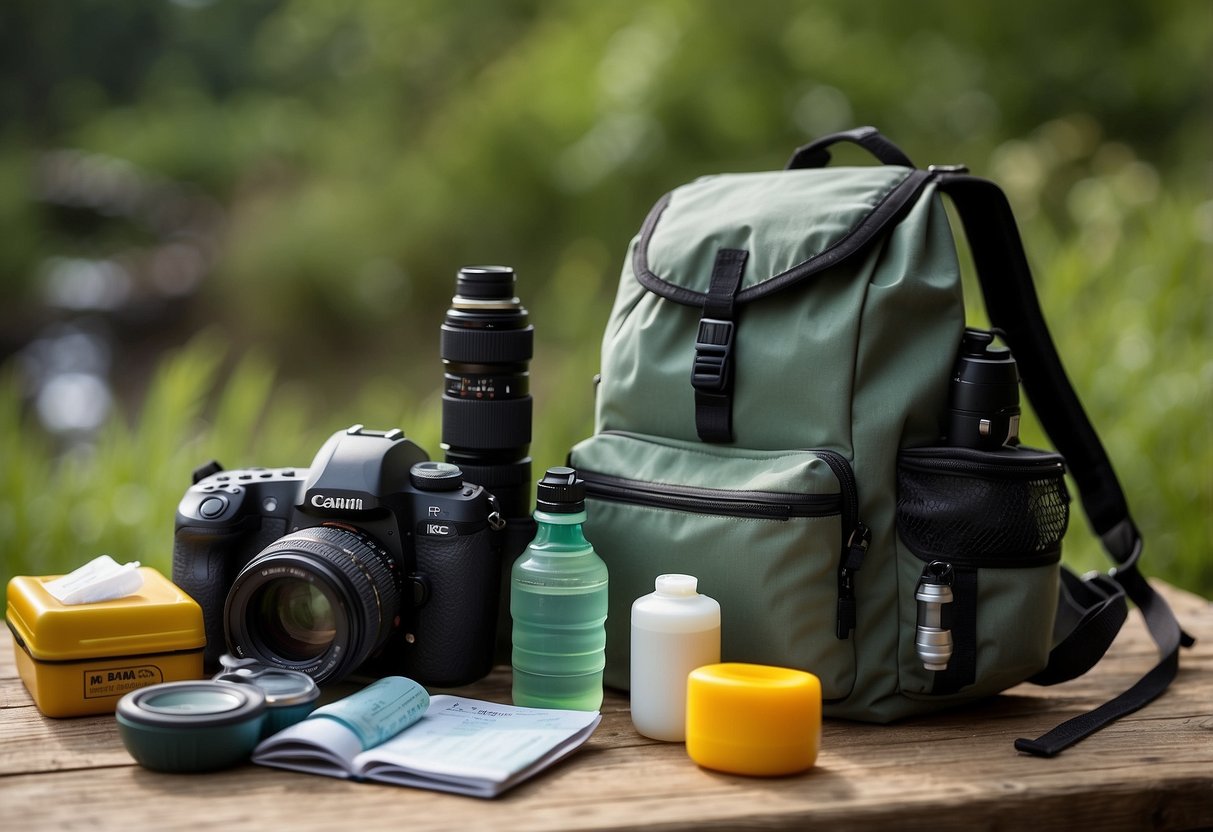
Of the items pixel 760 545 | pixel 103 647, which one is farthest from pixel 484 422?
pixel 103 647

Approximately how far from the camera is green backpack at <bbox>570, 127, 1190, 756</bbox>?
129cm

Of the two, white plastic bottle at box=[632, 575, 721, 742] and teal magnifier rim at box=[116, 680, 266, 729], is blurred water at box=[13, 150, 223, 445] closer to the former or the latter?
teal magnifier rim at box=[116, 680, 266, 729]

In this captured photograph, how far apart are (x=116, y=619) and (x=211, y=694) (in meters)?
0.17

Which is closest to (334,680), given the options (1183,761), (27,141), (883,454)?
(883,454)

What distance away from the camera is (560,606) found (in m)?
1.33

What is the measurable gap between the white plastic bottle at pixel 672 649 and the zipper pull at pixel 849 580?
134mm

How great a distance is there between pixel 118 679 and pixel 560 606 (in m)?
0.48

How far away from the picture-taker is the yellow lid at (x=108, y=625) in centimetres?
128

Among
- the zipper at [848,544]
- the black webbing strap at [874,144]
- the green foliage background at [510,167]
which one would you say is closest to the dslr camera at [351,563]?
the zipper at [848,544]

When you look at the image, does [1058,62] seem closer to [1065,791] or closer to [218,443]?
[218,443]

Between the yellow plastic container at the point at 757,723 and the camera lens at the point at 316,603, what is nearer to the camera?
the yellow plastic container at the point at 757,723

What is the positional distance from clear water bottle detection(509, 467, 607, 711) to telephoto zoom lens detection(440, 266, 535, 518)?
17cm

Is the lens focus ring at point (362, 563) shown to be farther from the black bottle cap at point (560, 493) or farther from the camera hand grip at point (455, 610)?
the black bottle cap at point (560, 493)

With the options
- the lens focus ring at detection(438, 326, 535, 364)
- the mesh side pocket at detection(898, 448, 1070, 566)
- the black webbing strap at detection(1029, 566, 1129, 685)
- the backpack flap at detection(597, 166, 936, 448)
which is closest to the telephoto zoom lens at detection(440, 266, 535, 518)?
the lens focus ring at detection(438, 326, 535, 364)
